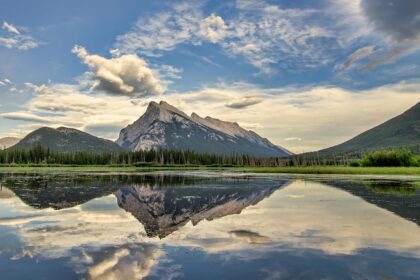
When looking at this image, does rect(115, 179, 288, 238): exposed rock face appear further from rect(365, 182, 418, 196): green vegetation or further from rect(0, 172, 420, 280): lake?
rect(365, 182, 418, 196): green vegetation

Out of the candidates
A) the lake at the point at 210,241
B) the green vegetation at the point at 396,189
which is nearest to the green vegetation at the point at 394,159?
the green vegetation at the point at 396,189

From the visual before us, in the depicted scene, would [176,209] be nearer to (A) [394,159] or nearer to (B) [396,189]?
(B) [396,189]

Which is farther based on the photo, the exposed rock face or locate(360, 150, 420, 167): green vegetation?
locate(360, 150, 420, 167): green vegetation

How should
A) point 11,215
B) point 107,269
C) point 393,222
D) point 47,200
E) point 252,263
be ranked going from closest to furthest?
1. point 107,269
2. point 252,263
3. point 393,222
4. point 11,215
5. point 47,200

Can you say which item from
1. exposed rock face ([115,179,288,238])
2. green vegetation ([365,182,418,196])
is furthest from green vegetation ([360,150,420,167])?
exposed rock face ([115,179,288,238])

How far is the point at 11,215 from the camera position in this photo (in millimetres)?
27625

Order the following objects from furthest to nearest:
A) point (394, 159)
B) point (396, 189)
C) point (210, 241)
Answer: point (394, 159) → point (396, 189) → point (210, 241)

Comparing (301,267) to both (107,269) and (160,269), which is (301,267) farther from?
(107,269)

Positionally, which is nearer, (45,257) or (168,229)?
(45,257)

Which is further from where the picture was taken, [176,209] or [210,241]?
[176,209]

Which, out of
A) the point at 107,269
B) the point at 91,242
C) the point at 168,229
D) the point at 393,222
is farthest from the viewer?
the point at 393,222

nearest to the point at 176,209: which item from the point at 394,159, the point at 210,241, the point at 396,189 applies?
the point at 210,241

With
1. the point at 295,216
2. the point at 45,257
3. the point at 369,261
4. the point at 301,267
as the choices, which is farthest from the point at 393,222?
the point at 45,257

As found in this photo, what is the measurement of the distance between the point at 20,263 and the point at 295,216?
19.5 metres
